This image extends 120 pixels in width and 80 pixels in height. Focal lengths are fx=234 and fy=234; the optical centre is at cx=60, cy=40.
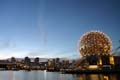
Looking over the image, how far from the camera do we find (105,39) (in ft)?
253

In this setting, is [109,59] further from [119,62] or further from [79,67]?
[79,67]

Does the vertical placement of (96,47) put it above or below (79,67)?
above

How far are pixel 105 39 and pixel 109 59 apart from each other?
34398 mm

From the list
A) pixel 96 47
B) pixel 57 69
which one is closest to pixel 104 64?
pixel 96 47

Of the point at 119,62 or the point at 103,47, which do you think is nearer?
the point at 103,47

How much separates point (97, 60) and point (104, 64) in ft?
15.4

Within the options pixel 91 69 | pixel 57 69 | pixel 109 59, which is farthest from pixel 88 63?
pixel 57 69

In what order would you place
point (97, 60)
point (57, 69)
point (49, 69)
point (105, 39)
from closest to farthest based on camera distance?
point (105, 39), point (97, 60), point (57, 69), point (49, 69)

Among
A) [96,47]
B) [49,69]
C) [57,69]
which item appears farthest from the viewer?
[49,69]

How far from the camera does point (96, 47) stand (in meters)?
83.4

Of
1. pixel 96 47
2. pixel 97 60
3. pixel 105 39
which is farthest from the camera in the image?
pixel 97 60

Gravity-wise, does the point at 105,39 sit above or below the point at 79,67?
above

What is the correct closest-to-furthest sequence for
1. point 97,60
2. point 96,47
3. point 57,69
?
point 96,47 → point 97,60 → point 57,69

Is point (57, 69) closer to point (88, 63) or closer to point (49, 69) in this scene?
point (49, 69)
